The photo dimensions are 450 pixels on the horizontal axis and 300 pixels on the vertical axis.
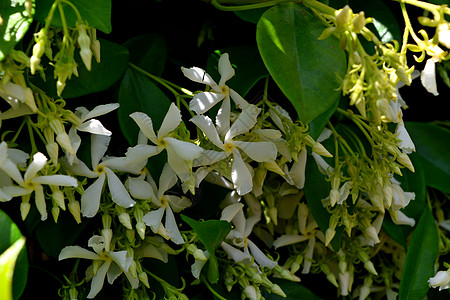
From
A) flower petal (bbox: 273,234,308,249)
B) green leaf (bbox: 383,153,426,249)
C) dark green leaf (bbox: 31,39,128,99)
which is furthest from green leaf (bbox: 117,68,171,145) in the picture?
green leaf (bbox: 383,153,426,249)

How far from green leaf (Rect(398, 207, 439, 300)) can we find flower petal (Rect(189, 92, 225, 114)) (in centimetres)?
33

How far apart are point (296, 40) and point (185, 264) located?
0.33 metres

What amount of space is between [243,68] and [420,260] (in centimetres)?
34

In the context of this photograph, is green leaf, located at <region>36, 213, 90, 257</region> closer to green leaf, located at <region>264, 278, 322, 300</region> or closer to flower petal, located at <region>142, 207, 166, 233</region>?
flower petal, located at <region>142, 207, 166, 233</region>

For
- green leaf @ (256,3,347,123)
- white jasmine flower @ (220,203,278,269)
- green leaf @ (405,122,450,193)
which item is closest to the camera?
green leaf @ (256,3,347,123)

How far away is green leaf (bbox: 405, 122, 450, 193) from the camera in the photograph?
0.85m

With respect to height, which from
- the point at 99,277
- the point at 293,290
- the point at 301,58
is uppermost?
the point at 301,58

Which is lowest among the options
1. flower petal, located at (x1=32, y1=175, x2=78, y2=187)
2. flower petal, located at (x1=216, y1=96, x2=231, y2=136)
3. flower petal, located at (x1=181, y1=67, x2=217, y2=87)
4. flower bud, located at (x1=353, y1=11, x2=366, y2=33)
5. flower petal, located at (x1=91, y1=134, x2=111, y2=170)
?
flower petal, located at (x1=91, y1=134, x2=111, y2=170)

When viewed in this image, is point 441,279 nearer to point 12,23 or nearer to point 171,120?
point 171,120

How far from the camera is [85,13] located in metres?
0.58

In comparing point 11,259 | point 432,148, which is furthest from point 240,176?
point 432,148

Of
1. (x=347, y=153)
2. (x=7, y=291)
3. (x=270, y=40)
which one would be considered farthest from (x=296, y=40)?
(x=7, y=291)

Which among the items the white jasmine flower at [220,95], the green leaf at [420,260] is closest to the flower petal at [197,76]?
the white jasmine flower at [220,95]

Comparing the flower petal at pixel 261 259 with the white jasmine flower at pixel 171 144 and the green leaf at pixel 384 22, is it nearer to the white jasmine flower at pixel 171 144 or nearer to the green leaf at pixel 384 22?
the white jasmine flower at pixel 171 144
